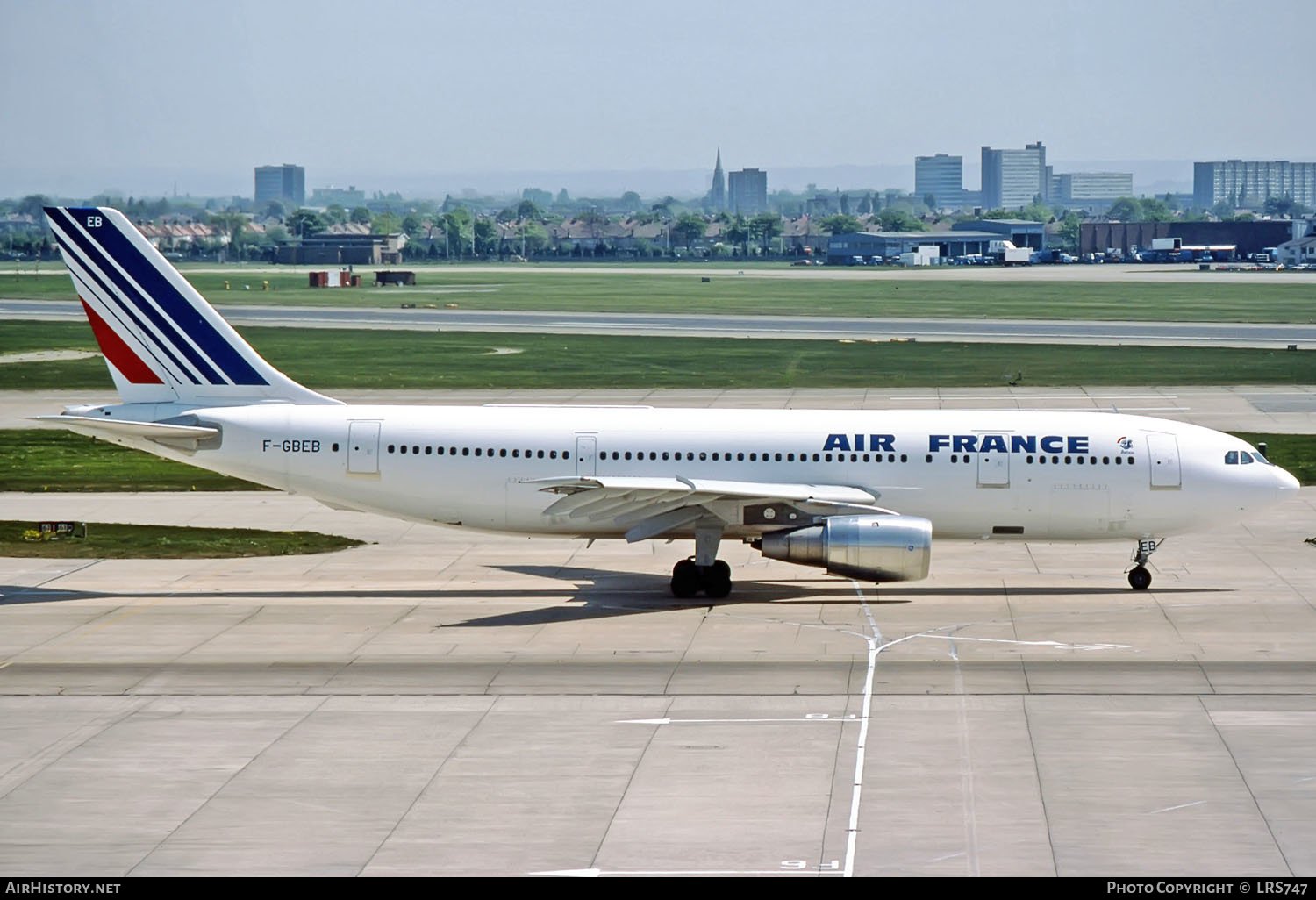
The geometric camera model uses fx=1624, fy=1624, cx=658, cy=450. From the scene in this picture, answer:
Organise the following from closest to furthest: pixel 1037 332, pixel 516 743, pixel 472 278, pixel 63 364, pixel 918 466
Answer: pixel 516 743 < pixel 918 466 < pixel 63 364 < pixel 1037 332 < pixel 472 278

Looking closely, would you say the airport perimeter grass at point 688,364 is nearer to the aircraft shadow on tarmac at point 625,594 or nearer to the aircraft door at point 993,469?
the aircraft shadow on tarmac at point 625,594

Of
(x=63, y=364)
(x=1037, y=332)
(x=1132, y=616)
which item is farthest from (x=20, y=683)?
(x=1037, y=332)

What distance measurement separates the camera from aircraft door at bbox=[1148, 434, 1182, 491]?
35.7 m

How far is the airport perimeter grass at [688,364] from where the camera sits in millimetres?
79375

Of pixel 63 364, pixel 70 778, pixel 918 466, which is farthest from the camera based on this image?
pixel 63 364

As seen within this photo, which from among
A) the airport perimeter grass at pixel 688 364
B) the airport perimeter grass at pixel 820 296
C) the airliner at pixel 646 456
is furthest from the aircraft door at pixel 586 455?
the airport perimeter grass at pixel 820 296

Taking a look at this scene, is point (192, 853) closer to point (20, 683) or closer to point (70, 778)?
point (70, 778)

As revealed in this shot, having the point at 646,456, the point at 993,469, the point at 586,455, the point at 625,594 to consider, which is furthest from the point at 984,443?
the point at 586,455

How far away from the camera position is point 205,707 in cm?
2670

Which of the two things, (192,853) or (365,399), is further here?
(365,399)

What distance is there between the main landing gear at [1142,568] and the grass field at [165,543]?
1956 centimetres

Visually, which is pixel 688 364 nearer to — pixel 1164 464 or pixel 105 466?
pixel 105 466

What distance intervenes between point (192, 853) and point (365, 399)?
53.5 m

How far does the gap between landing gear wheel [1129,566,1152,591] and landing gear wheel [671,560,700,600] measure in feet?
32.0
